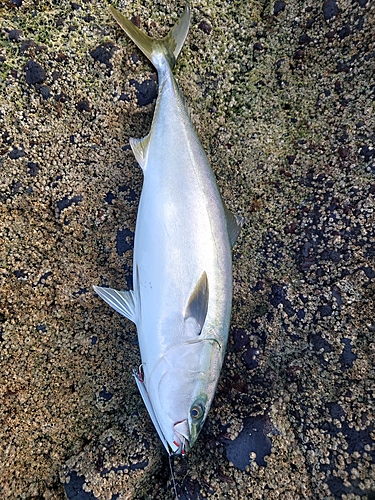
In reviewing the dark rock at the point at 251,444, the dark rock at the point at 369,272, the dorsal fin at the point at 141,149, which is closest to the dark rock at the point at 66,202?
the dorsal fin at the point at 141,149

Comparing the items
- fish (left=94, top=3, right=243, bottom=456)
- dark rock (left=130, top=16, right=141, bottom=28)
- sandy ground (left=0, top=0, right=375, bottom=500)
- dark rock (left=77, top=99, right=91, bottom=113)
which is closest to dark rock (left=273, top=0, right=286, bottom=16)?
sandy ground (left=0, top=0, right=375, bottom=500)

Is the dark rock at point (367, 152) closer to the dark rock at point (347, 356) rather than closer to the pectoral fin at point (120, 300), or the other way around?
the dark rock at point (347, 356)

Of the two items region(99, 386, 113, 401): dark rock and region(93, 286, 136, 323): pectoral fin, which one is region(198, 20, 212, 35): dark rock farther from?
region(99, 386, 113, 401): dark rock

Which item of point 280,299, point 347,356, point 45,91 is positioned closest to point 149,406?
point 280,299

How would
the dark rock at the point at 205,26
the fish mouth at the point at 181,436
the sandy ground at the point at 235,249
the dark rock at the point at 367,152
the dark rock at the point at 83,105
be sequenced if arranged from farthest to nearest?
1. the dark rock at the point at 205,26
2. the dark rock at the point at 83,105
3. the dark rock at the point at 367,152
4. the sandy ground at the point at 235,249
5. the fish mouth at the point at 181,436

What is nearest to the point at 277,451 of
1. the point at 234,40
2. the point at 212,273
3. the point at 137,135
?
the point at 212,273

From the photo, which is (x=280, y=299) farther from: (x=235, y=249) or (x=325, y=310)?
(x=235, y=249)
